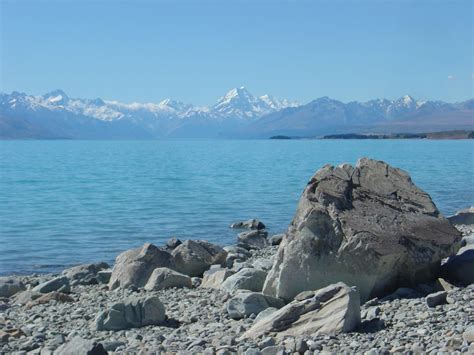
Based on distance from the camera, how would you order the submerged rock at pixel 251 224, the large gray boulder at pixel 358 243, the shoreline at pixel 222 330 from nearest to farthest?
the shoreline at pixel 222 330
the large gray boulder at pixel 358 243
the submerged rock at pixel 251 224

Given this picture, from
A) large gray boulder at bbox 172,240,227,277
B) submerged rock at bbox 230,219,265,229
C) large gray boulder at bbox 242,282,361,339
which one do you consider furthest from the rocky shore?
submerged rock at bbox 230,219,265,229

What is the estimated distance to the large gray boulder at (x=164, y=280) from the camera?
1500 centimetres

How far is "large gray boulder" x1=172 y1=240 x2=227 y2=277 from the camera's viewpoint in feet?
57.2

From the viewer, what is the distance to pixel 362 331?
9805 millimetres

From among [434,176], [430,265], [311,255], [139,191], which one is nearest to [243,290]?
[311,255]

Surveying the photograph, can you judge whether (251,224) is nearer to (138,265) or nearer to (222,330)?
(138,265)

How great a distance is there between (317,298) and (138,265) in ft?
22.8

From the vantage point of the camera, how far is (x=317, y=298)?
1020 centimetres

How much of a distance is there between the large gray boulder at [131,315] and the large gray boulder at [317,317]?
199 cm

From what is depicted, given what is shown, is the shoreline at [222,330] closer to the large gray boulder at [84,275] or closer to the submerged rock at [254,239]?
the large gray boulder at [84,275]

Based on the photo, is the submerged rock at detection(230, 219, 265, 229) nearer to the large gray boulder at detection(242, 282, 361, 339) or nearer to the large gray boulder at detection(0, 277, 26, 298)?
the large gray boulder at detection(0, 277, 26, 298)

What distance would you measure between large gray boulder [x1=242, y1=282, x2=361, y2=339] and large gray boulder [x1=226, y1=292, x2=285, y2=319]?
41.6 inches

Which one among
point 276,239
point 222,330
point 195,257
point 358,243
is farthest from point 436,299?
point 276,239

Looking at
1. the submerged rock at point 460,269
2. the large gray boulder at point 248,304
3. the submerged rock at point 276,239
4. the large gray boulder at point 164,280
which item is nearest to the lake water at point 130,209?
the submerged rock at point 276,239
